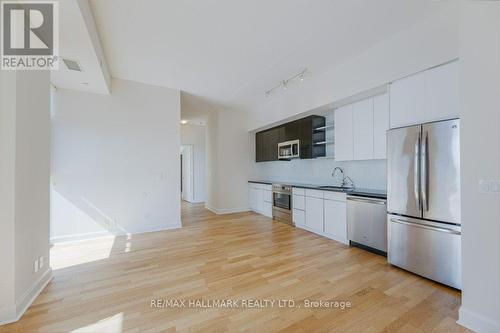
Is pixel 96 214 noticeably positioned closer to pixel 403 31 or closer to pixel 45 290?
pixel 45 290

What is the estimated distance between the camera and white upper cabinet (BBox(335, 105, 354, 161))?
3.69 meters

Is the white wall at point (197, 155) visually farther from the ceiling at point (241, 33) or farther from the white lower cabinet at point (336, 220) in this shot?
the white lower cabinet at point (336, 220)

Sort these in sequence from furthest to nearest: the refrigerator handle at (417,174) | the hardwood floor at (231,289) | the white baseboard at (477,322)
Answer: the refrigerator handle at (417,174) < the hardwood floor at (231,289) < the white baseboard at (477,322)

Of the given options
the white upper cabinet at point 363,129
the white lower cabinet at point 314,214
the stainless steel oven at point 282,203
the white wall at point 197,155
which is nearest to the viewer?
the white upper cabinet at point 363,129

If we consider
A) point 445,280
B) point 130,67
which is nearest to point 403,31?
point 445,280

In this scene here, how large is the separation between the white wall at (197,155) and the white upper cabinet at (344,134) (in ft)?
18.5

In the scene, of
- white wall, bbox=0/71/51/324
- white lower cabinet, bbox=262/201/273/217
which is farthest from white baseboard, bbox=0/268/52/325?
white lower cabinet, bbox=262/201/273/217

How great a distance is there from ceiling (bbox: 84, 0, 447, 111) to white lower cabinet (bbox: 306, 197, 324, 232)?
2.45 meters

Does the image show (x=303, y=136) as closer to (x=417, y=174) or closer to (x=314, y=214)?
(x=314, y=214)

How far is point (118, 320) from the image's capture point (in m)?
1.79

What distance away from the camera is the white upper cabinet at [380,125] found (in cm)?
312

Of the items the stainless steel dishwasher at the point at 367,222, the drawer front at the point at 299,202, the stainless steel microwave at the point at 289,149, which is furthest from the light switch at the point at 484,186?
the stainless steel microwave at the point at 289,149

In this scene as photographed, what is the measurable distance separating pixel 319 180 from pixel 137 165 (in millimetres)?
3973

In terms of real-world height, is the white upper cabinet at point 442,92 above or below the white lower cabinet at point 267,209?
above
